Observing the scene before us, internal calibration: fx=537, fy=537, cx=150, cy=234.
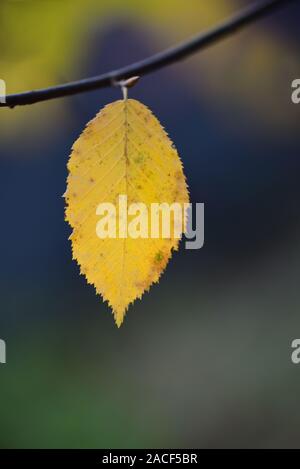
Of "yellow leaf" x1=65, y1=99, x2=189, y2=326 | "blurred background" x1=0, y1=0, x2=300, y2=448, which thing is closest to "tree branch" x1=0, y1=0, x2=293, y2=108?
"yellow leaf" x1=65, y1=99, x2=189, y2=326

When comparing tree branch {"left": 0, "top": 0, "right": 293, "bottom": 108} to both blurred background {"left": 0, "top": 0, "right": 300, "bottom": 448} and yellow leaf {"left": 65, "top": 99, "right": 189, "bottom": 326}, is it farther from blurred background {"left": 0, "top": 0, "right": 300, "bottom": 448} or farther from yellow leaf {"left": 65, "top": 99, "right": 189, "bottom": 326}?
blurred background {"left": 0, "top": 0, "right": 300, "bottom": 448}

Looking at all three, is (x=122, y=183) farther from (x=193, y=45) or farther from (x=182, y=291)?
(x=182, y=291)

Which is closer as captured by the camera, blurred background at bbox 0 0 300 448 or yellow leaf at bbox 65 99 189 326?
yellow leaf at bbox 65 99 189 326

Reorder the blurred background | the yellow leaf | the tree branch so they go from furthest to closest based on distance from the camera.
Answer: the blurred background
the yellow leaf
the tree branch

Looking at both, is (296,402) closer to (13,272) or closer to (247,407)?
(247,407)

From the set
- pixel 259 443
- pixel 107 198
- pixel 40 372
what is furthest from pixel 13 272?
pixel 107 198

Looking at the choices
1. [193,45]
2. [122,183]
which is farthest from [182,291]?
[193,45]

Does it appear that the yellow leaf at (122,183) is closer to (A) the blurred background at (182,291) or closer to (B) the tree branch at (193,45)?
(B) the tree branch at (193,45)
